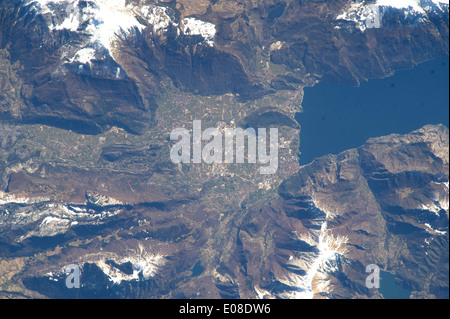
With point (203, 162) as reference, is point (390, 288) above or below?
below

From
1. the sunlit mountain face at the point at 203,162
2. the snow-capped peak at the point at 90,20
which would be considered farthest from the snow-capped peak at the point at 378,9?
the snow-capped peak at the point at 90,20

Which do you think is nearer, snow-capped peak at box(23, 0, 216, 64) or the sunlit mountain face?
the sunlit mountain face

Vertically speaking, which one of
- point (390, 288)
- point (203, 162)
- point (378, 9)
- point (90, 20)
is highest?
point (378, 9)

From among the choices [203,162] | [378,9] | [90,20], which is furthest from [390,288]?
[90,20]

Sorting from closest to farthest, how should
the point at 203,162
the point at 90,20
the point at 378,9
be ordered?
the point at 90,20, the point at 378,9, the point at 203,162

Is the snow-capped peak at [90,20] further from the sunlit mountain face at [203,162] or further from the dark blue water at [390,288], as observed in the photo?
the dark blue water at [390,288]

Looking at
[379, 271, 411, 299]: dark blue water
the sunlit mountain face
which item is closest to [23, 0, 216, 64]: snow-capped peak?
the sunlit mountain face

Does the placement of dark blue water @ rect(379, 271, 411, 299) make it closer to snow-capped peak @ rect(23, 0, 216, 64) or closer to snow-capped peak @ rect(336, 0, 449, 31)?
snow-capped peak @ rect(336, 0, 449, 31)

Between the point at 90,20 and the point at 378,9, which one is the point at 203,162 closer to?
the point at 90,20

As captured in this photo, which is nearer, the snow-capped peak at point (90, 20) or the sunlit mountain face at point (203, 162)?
the sunlit mountain face at point (203, 162)
